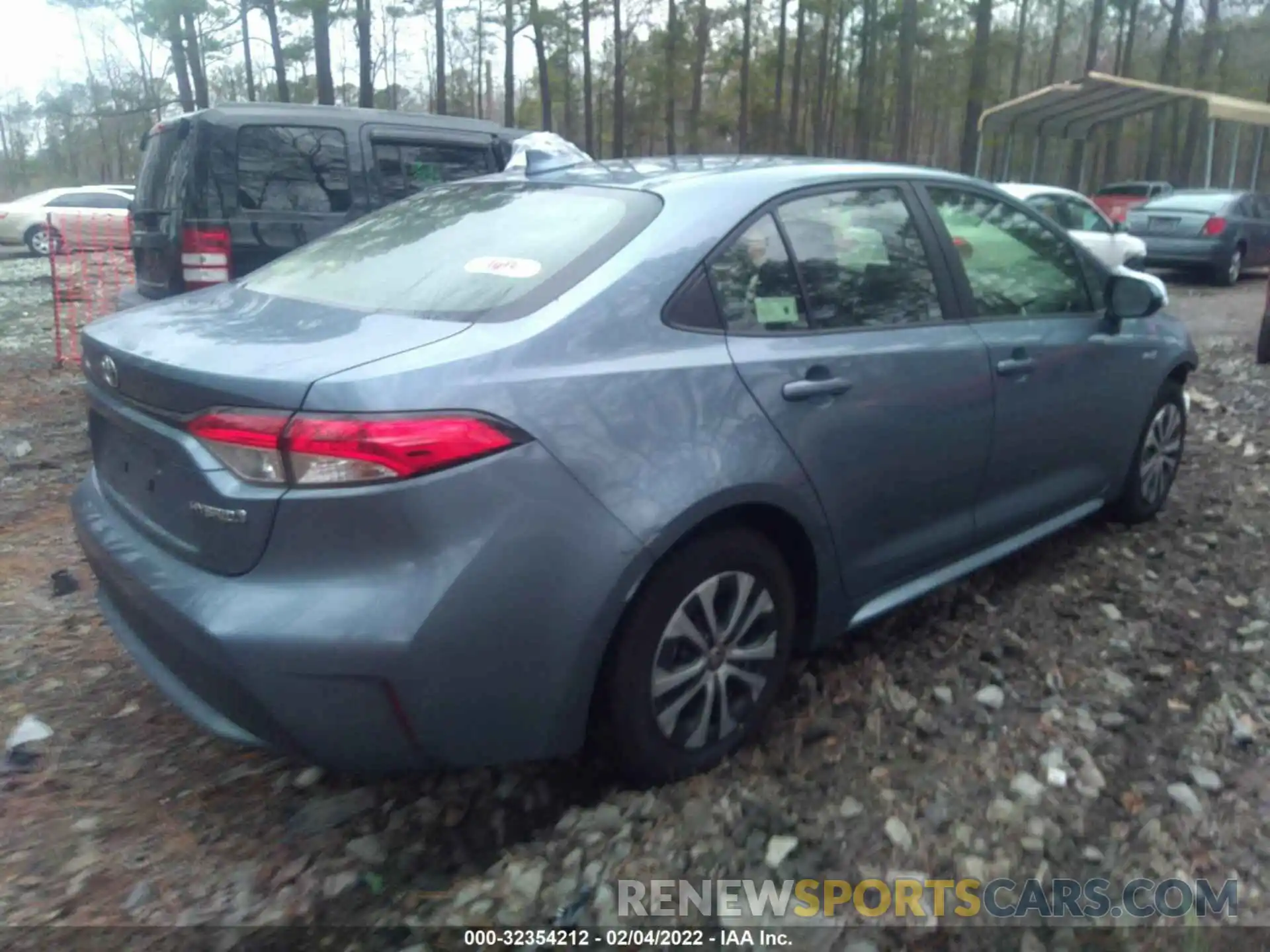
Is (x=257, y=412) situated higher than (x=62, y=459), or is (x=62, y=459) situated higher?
(x=257, y=412)

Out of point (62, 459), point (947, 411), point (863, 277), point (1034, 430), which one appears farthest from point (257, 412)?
point (62, 459)

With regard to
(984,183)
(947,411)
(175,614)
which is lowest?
(175,614)

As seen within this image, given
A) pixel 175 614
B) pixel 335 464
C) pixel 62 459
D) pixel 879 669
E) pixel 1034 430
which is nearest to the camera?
pixel 335 464

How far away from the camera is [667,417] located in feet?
8.43

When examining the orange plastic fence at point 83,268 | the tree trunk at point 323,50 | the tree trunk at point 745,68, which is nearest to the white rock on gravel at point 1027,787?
the orange plastic fence at point 83,268

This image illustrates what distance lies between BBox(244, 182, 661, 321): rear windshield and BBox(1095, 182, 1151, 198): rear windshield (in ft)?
72.6

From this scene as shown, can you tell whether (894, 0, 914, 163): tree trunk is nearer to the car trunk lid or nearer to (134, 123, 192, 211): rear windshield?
(134, 123, 192, 211): rear windshield

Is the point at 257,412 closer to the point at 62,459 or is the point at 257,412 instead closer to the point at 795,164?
the point at 795,164

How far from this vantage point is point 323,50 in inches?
980

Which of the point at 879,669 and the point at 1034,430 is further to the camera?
the point at 1034,430

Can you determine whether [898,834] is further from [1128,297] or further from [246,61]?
[246,61]

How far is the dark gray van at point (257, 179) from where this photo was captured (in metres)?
6.75

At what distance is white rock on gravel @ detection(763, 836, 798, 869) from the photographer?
258cm

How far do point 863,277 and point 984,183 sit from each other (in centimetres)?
105
